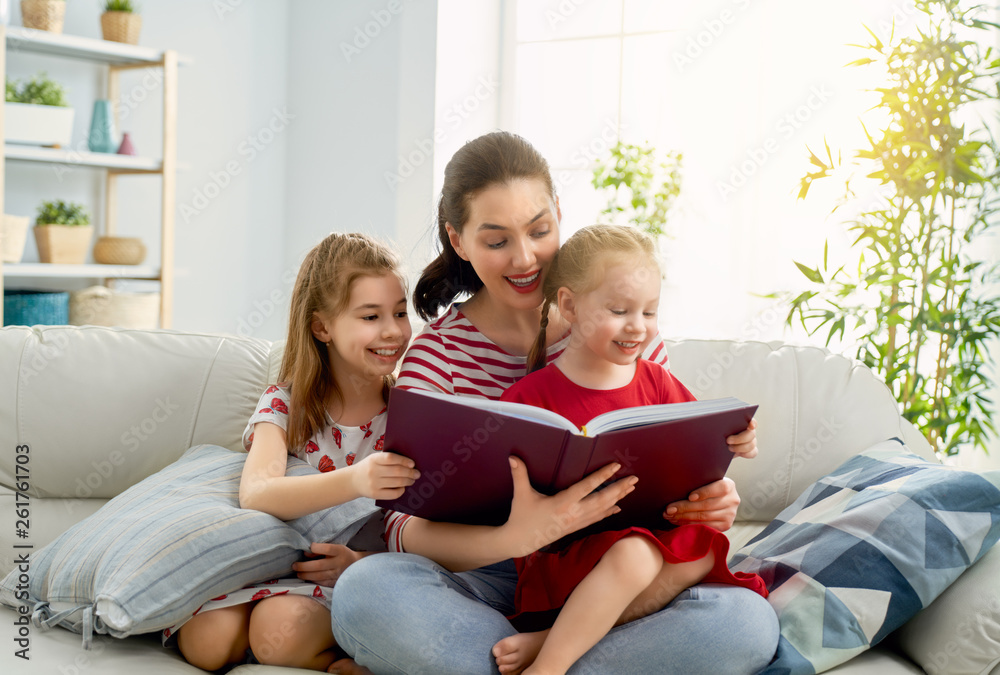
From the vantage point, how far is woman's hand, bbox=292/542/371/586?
4.32 feet

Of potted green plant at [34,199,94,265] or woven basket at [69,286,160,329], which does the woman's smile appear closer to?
woven basket at [69,286,160,329]

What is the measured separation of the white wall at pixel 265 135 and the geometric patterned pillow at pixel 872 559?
8.01ft

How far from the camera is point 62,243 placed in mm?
3051

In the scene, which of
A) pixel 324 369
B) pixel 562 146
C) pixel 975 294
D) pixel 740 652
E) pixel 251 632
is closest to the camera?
pixel 740 652

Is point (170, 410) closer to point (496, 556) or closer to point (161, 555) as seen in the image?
point (161, 555)

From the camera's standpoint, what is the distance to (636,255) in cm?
129

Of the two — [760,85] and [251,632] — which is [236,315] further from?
[251,632]

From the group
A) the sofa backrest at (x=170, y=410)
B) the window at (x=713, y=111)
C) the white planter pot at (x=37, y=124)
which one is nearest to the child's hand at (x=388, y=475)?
the sofa backrest at (x=170, y=410)

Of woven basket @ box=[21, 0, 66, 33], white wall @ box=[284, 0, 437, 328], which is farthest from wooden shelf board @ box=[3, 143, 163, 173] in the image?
white wall @ box=[284, 0, 437, 328]

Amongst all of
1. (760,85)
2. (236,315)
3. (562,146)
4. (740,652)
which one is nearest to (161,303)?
(236,315)

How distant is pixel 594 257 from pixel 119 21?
106 inches

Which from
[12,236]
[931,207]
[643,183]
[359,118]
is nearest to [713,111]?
[643,183]

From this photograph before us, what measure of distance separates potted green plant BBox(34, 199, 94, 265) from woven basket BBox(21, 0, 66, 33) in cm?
63

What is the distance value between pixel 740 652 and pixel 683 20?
2.96 meters
